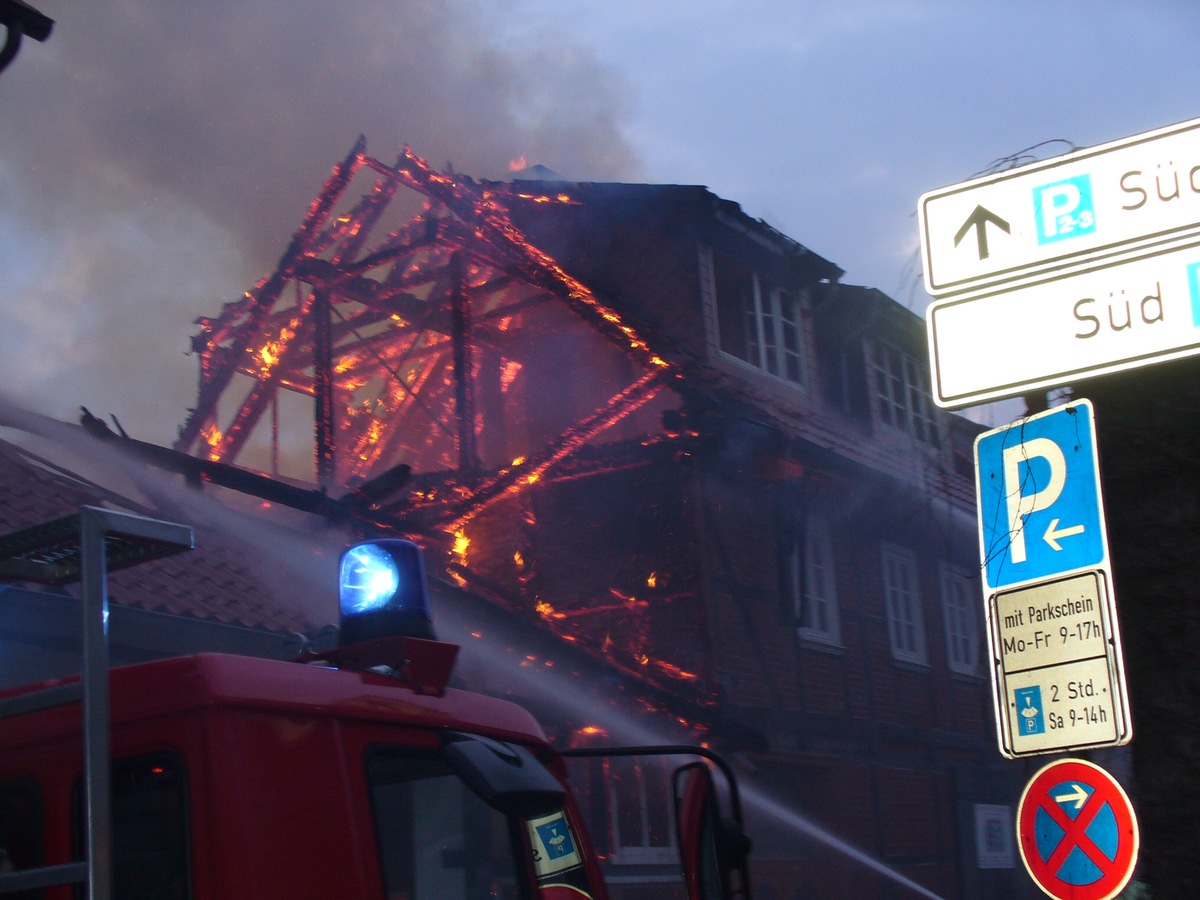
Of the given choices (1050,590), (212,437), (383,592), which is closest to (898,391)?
(212,437)

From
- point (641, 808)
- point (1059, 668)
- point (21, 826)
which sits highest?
point (1059, 668)

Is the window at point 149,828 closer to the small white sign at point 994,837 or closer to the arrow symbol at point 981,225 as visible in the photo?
the arrow symbol at point 981,225

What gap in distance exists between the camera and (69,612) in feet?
15.2

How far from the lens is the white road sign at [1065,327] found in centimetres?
382

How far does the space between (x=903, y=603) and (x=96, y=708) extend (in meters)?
15.1

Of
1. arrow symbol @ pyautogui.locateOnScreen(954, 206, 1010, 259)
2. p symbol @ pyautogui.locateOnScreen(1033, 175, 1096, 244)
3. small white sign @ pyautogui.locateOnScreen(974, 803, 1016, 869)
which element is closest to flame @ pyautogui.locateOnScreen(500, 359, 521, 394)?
small white sign @ pyautogui.locateOnScreen(974, 803, 1016, 869)

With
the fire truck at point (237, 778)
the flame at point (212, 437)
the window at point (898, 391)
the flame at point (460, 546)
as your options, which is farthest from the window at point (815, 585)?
the fire truck at point (237, 778)

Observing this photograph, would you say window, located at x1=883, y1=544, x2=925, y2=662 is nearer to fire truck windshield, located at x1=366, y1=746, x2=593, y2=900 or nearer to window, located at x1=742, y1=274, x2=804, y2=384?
window, located at x1=742, y1=274, x2=804, y2=384

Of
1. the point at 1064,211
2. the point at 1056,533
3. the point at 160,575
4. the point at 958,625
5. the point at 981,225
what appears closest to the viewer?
the point at 1056,533

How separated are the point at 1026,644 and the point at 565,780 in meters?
1.45

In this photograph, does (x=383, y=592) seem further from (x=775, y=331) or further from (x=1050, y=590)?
(x=775, y=331)

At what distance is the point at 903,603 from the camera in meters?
16.3

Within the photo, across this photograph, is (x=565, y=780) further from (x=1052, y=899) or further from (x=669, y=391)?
(x=669, y=391)

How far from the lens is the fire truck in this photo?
226cm
